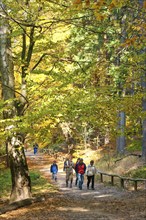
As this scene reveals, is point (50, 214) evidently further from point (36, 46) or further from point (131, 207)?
point (36, 46)

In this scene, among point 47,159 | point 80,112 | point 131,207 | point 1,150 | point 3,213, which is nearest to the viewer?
point 80,112

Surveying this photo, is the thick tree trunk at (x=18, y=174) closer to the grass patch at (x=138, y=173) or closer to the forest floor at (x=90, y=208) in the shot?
the forest floor at (x=90, y=208)

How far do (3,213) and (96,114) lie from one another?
15.5ft

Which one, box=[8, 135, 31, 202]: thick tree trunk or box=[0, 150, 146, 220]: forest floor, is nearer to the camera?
box=[0, 150, 146, 220]: forest floor

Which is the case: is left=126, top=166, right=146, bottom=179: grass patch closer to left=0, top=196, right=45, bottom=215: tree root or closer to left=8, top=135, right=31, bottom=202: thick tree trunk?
left=0, top=196, right=45, bottom=215: tree root

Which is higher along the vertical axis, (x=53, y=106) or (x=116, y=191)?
(x=53, y=106)

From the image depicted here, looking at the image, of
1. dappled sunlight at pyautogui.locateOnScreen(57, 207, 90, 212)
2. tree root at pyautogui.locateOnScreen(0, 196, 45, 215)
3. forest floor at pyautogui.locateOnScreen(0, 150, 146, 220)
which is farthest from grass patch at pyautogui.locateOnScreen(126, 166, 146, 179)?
tree root at pyautogui.locateOnScreen(0, 196, 45, 215)

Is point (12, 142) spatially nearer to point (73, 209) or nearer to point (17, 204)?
point (17, 204)

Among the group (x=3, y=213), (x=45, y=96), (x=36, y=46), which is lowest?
(x=3, y=213)

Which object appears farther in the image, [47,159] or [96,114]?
[47,159]

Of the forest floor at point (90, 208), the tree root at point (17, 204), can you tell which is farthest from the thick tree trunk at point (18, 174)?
the forest floor at point (90, 208)

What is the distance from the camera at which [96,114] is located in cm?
1170

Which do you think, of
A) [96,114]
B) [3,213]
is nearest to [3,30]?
[96,114]

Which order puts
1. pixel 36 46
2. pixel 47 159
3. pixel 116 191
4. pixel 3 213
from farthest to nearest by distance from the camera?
pixel 47 159, pixel 116 191, pixel 36 46, pixel 3 213
